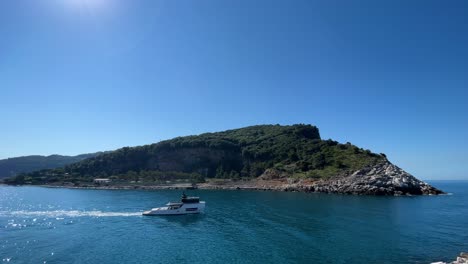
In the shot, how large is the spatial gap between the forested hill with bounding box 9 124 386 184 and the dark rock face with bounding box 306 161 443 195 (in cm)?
2881

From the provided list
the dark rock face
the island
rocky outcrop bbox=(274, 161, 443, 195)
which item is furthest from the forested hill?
the dark rock face

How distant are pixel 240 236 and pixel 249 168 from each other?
118683 mm

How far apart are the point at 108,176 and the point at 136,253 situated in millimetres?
150511

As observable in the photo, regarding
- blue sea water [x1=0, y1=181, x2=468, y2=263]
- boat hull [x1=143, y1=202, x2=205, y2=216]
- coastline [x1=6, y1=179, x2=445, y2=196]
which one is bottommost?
blue sea water [x1=0, y1=181, x2=468, y2=263]

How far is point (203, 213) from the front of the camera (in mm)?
67938

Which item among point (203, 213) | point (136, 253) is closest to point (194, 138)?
point (203, 213)

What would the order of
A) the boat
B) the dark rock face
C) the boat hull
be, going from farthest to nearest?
the dark rock face < the boat < the boat hull

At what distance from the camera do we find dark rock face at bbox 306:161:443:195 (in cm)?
10112

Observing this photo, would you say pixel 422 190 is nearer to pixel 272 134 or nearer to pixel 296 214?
pixel 296 214

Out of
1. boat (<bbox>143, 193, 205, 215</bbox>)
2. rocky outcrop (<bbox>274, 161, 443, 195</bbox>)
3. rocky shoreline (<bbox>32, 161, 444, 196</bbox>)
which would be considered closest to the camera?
boat (<bbox>143, 193, 205, 215</bbox>)

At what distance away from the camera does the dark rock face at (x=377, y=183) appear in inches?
3981

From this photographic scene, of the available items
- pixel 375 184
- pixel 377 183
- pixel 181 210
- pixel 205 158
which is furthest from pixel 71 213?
pixel 205 158

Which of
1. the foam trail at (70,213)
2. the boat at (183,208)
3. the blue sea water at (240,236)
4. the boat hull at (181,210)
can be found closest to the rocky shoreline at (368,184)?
the blue sea water at (240,236)

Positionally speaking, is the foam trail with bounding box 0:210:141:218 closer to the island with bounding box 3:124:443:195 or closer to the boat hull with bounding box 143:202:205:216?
the boat hull with bounding box 143:202:205:216
